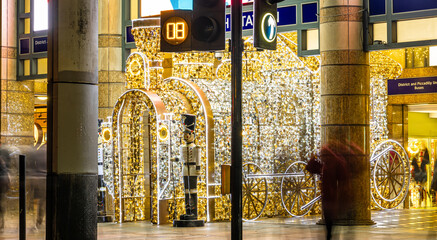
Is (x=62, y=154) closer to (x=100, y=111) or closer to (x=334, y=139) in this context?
(x=334, y=139)

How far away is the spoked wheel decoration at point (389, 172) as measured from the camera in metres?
21.1

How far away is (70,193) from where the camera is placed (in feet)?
33.3

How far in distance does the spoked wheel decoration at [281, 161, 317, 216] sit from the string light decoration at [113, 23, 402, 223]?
0.64 ft

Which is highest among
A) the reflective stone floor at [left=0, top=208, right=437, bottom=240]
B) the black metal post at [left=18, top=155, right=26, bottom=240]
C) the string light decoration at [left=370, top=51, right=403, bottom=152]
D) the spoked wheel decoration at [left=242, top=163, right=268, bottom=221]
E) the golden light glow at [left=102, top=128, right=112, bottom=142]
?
the string light decoration at [left=370, top=51, right=403, bottom=152]

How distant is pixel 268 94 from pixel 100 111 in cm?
526

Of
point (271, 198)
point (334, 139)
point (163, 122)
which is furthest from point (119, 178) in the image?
point (334, 139)

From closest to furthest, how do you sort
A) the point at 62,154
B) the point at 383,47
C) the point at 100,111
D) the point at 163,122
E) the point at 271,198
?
1. the point at 62,154
2. the point at 383,47
3. the point at 163,122
4. the point at 271,198
5. the point at 100,111

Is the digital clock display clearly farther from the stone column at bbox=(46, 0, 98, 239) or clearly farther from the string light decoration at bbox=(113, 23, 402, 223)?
the string light decoration at bbox=(113, 23, 402, 223)

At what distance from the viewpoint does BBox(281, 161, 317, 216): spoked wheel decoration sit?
19781 mm

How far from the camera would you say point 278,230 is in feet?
55.7

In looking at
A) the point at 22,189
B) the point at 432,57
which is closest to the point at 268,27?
the point at 22,189

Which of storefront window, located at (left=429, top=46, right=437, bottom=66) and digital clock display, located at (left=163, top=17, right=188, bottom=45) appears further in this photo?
storefront window, located at (left=429, top=46, right=437, bottom=66)

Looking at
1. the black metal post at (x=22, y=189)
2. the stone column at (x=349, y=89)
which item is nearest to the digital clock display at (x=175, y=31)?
the black metal post at (x=22, y=189)

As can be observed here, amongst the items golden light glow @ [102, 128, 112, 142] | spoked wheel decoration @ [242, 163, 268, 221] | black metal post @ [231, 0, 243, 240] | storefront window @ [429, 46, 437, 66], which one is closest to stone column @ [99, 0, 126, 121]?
golden light glow @ [102, 128, 112, 142]
